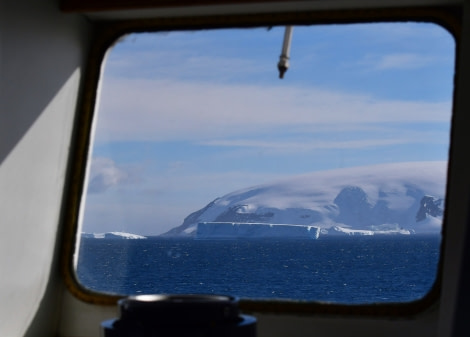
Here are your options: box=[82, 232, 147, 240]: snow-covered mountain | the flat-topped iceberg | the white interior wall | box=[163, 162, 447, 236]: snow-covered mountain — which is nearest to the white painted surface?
the white interior wall

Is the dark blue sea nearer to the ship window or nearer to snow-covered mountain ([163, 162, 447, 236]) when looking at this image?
the ship window

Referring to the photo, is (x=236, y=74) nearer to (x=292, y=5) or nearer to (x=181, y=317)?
(x=292, y=5)

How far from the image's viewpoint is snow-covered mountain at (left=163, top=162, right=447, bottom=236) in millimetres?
3065

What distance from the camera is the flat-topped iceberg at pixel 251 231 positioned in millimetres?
3423

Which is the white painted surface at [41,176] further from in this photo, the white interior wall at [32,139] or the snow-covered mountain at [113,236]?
the snow-covered mountain at [113,236]

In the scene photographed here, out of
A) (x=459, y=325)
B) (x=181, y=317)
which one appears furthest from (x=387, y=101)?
(x=181, y=317)

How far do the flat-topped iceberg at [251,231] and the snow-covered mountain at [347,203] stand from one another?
0.03 metres

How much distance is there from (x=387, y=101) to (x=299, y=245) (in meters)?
1.60

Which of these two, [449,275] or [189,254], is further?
[189,254]

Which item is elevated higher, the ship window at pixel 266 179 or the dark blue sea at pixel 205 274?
the ship window at pixel 266 179

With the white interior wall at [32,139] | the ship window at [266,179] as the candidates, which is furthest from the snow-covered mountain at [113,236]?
the white interior wall at [32,139]

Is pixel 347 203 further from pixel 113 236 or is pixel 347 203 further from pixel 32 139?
pixel 32 139

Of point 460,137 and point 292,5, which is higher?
point 292,5

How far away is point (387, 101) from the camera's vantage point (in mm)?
5320
